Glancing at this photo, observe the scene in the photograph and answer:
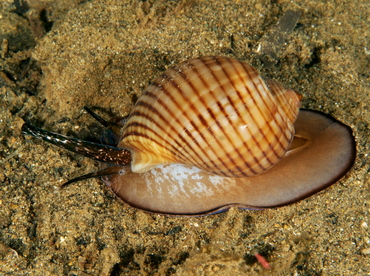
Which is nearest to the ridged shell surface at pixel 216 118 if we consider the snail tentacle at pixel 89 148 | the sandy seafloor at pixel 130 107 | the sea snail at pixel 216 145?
the sea snail at pixel 216 145

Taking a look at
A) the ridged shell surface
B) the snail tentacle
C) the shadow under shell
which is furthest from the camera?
the shadow under shell

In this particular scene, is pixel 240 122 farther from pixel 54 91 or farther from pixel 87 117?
pixel 54 91

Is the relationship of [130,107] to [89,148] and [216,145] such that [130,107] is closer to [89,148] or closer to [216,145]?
[89,148]

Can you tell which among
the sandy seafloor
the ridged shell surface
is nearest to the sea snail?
the ridged shell surface

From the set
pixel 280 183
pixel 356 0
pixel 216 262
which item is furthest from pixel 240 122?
pixel 356 0

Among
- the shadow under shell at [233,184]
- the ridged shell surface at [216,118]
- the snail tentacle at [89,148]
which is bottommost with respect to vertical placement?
the shadow under shell at [233,184]

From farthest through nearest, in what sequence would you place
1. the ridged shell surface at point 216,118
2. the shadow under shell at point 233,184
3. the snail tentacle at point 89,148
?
the shadow under shell at point 233,184
the snail tentacle at point 89,148
the ridged shell surface at point 216,118

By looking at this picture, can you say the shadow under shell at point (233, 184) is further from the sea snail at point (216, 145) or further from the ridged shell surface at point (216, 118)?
the ridged shell surface at point (216, 118)

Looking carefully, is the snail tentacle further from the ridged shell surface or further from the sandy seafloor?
the sandy seafloor
